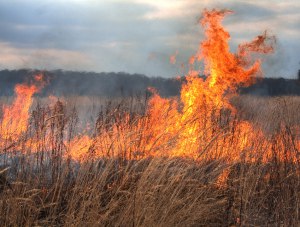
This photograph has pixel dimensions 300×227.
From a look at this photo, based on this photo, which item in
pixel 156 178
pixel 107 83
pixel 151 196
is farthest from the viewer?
pixel 107 83

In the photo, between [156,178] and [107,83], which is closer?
[156,178]

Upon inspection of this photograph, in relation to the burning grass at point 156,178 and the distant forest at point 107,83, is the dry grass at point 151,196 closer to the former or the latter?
the burning grass at point 156,178

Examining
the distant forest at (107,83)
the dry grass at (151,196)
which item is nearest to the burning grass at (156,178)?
the dry grass at (151,196)

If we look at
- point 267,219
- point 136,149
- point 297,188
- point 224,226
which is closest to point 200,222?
point 224,226

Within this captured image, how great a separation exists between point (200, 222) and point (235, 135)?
A: 215 centimetres

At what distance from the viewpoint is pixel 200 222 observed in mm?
5605

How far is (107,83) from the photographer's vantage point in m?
72.8

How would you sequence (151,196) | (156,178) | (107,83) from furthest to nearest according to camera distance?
(107,83) < (156,178) < (151,196)

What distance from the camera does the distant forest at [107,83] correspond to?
5997cm

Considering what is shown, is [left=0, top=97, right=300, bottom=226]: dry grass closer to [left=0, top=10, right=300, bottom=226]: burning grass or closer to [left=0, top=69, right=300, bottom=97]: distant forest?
[left=0, top=10, right=300, bottom=226]: burning grass

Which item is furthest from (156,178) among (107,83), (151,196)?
(107,83)

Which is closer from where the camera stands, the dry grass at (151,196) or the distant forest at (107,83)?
the dry grass at (151,196)

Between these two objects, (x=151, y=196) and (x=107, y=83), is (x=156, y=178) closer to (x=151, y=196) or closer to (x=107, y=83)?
(x=151, y=196)

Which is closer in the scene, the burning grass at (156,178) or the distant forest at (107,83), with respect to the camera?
the burning grass at (156,178)
